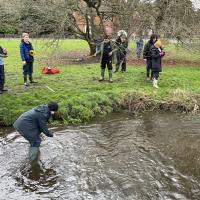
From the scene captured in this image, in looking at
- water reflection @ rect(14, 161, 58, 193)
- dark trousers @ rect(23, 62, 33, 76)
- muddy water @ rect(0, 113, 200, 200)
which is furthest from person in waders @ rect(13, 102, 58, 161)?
dark trousers @ rect(23, 62, 33, 76)

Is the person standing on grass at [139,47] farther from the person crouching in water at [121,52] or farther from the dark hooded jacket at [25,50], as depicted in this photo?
the dark hooded jacket at [25,50]

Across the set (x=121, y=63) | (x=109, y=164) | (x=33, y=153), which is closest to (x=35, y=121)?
(x=33, y=153)

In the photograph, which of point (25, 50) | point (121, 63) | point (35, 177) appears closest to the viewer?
point (35, 177)

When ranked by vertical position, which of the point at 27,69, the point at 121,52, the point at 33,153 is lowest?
the point at 33,153

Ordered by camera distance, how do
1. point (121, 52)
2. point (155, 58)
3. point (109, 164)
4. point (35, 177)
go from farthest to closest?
point (121, 52) < point (155, 58) < point (109, 164) < point (35, 177)

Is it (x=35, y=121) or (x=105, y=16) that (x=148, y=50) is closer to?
(x=105, y=16)

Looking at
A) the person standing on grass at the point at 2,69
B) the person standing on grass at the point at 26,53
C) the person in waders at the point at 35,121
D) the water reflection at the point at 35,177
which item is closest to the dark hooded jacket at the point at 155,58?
the person standing on grass at the point at 26,53

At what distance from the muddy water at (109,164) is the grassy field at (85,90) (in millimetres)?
1042

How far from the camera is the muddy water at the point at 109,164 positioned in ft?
26.8

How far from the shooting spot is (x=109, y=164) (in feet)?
31.4

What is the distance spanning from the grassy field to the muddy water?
1042mm

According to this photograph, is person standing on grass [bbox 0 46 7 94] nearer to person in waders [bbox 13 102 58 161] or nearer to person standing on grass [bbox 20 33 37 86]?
person standing on grass [bbox 20 33 37 86]

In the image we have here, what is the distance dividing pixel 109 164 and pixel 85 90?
5.83 m

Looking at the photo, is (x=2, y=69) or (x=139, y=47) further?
(x=139, y=47)
